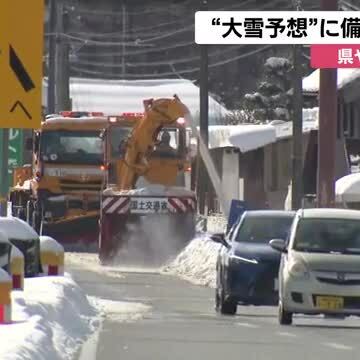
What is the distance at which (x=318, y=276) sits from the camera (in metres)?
17.4

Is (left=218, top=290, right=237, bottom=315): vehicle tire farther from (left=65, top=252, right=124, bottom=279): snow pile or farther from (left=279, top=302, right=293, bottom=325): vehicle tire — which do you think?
(left=65, top=252, right=124, bottom=279): snow pile

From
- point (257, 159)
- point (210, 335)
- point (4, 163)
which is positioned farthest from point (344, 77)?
point (210, 335)

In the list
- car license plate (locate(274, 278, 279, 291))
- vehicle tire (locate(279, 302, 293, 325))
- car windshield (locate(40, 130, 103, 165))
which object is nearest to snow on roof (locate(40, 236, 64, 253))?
car license plate (locate(274, 278, 279, 291))

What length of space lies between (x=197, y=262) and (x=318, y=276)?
40.5ft

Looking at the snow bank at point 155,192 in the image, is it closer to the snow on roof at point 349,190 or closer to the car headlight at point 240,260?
the snow on roof at point 349,190

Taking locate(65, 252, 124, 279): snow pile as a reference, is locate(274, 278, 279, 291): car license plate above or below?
above

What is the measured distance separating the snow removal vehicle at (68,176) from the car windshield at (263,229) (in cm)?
1327

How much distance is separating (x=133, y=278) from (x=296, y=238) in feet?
31.8

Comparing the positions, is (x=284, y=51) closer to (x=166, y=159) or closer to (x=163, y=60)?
(x=163, y=60)

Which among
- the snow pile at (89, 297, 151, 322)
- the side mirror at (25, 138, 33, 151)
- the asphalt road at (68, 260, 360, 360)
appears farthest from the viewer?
the side mirror at (25, 138, 33, 151)

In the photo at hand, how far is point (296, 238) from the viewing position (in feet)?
60.1

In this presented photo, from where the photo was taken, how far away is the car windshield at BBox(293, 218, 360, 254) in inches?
714

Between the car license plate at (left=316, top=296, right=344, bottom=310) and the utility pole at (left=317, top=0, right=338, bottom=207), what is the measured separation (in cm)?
1183

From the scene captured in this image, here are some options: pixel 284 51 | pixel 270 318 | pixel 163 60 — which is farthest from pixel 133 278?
pixel 163 60
